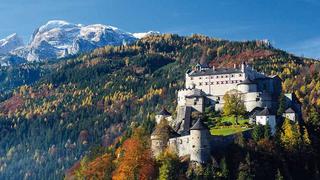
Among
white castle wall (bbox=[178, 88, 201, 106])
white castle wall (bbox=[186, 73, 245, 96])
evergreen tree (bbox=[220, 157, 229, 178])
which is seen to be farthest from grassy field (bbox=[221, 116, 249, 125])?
evergreen tree (bbox=[220, 157, 229, 178])

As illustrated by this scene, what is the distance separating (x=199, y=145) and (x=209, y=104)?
103 feet

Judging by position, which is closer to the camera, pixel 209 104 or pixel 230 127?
pixel 230 127

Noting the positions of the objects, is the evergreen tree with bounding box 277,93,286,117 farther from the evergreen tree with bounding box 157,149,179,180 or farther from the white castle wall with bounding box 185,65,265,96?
the evergreen tree with bounding box 157,149,179,180

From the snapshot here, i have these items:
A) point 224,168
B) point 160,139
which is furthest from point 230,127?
point 224,168

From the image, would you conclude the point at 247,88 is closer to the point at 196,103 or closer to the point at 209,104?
the point at 209,104

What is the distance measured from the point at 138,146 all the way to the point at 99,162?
13444 mm

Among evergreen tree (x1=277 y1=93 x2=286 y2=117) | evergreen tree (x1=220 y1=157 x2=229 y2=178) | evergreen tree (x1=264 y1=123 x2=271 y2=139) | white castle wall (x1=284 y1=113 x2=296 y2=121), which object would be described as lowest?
evergreen tree (x1=220 y1=157 x2=229 y2=178)

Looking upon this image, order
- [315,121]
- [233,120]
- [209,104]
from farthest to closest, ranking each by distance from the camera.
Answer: [209,104] → [315,121] → [233,120]

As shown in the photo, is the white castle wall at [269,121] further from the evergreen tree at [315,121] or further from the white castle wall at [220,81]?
the white castle wall at [220,81]

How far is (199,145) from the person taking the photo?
124 m

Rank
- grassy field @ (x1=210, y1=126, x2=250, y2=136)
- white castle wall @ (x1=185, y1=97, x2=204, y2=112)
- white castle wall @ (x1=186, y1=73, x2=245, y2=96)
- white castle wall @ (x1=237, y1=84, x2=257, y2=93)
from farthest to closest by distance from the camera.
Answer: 1. white castle wall @ (x1=186, y1=73, x2=245, y2=96)
2. white castle wall @ (x1=185, y1=97, x2=204, y2=112)
3. white castle wall @ (x1=237, y1=84, x2=257, y2=93)
4. grassy field @ (x1=210, y1=126, x2=250, y2=136)

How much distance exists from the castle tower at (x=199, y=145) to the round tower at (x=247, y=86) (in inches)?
1119

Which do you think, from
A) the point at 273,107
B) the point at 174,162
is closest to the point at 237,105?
the point at 273,107

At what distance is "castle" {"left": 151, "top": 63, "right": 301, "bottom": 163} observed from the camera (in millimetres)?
125062
